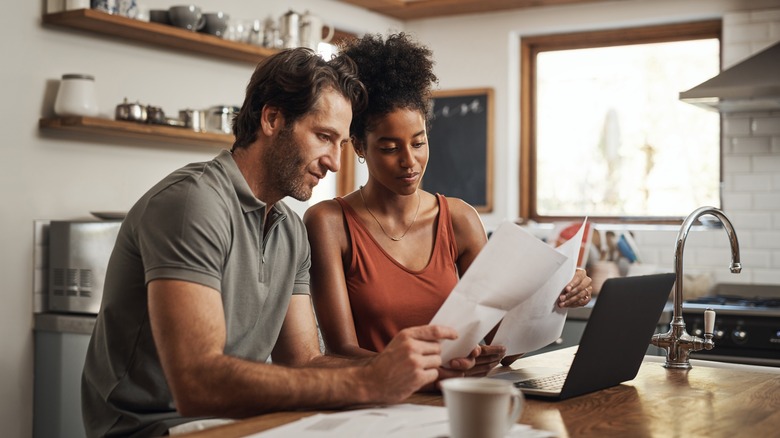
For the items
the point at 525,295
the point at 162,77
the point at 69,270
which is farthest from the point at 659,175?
the point at 525,295

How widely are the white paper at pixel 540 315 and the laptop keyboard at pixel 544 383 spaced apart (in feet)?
0.24

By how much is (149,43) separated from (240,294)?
98.2 inches

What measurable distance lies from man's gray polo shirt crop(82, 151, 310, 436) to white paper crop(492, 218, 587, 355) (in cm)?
47

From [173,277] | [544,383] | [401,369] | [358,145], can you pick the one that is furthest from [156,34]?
[401,369]

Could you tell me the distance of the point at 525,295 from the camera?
68.3 inches

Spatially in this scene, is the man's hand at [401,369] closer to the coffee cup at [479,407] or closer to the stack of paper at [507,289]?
the stack of paper at [507,289]

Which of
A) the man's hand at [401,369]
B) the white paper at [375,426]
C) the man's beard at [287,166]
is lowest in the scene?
the white paper at [375,426]

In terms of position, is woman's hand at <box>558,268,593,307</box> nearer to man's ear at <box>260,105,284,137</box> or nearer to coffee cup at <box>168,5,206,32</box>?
man's ear at <box>260,105,284,137</box>

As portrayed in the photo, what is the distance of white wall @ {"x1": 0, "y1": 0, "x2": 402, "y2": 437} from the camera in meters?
3.47

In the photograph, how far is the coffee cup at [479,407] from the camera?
1.19 meters

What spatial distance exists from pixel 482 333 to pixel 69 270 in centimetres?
230

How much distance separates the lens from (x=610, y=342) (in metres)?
1.79

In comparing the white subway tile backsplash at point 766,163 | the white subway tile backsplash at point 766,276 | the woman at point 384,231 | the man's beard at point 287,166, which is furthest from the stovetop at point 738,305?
the man's beard at point 287,166

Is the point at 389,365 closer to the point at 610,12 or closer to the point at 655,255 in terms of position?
the point at 655,255
